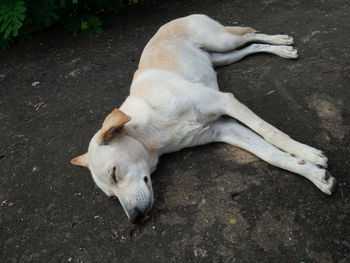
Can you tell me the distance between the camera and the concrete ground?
223cm

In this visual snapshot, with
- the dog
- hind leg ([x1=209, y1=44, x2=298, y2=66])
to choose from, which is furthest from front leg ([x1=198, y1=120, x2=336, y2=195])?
hind leg ([x1=209, y1=44, x2=298, y2=66])

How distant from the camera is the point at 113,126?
242cm

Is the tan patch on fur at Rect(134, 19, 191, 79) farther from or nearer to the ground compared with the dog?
farther from the ground

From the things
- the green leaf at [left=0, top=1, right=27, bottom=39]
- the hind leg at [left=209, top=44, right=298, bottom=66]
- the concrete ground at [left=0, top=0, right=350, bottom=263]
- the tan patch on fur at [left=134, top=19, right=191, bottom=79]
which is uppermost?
the green leaf at [left=0, top=1, right=27, bottom=39]

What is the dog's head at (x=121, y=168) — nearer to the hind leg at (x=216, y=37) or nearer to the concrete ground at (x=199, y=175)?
the concrete ground at (x=199, y=175)

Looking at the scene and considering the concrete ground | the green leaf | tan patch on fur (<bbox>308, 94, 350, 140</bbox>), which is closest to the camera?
the concrete ground

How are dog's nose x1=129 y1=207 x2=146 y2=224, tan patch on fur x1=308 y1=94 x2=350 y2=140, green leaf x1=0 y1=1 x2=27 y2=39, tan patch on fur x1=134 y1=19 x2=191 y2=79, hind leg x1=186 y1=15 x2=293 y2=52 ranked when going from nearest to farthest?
dog's nose x1=129 y1=207 x2=146 y2=224, tan patch on fur x1=308 y1=94 x2=350 y2=140, tan patch on fur x1=134 y1=19 x2=191 y2=79, hind leg x1=186 y1=15 x2=293 y2=52, green leaf x1=0 y1=1 x2=27 y2=39

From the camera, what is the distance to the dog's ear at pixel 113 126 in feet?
7.96

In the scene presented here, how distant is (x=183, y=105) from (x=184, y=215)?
3.33 feet

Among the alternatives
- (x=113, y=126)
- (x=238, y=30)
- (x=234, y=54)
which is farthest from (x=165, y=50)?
(x=113, y=126)

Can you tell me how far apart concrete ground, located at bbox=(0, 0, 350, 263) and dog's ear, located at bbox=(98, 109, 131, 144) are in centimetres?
63

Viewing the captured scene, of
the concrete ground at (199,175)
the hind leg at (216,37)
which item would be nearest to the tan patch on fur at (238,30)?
the hind leg at (216,37)

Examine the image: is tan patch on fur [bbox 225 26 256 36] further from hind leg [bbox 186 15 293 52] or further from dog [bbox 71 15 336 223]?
dog [bbox 71 15 336 223]

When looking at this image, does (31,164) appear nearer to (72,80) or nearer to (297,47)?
(72,80)
